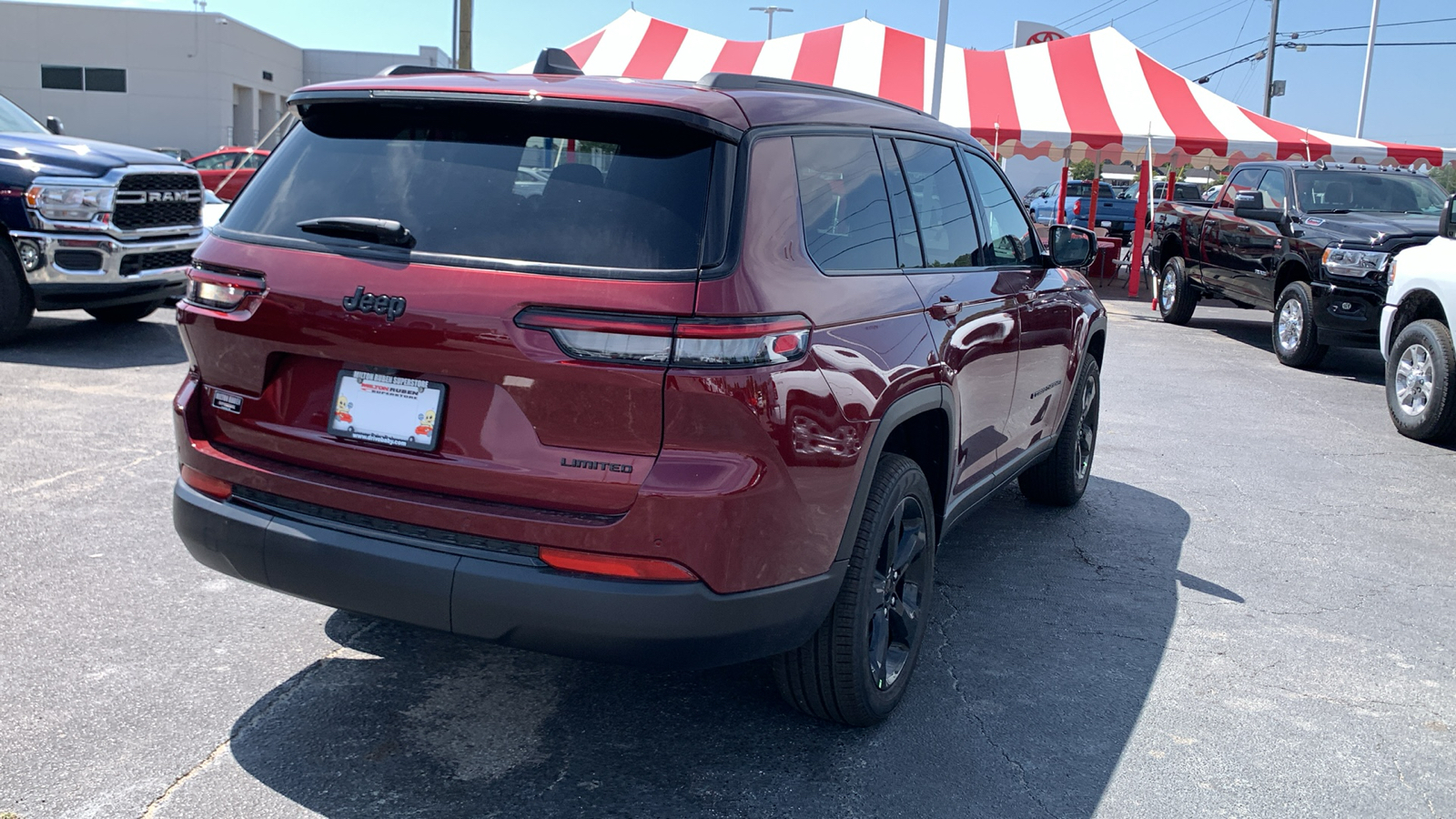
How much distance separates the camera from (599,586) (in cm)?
258

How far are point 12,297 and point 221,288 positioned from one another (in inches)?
258

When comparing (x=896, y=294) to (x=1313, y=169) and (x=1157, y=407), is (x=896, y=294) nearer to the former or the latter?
(x=1157, y=407)

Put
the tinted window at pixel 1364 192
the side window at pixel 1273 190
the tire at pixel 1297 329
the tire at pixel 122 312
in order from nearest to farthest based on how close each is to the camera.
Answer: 1. the tire at pixel 122 312
2. the tire at pixel 1297 329
3. the tinted window at pixel 1364 192
4. the side window at pixel 1273 190

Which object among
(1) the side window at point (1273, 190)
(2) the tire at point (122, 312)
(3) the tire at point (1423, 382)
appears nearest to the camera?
(3) the tire at point (1423, 382)

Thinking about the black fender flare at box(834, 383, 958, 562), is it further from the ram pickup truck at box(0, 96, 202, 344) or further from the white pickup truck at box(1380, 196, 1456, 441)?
the ram pickup truck at box(0, 96, 202, 344)

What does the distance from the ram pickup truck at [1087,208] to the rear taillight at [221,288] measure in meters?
25.9

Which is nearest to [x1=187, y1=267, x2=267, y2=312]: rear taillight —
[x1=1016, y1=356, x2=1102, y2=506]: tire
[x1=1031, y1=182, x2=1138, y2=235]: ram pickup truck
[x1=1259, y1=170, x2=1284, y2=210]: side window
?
[x1=1016, y1=356, x2=1102, y2=506]: tire

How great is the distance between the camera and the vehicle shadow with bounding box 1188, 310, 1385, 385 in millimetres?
11336

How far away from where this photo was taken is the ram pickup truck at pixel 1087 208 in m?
28.6

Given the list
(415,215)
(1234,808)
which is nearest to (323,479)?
(415,215)

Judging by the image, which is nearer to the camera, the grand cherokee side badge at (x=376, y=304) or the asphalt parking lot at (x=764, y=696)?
the grand cherokee side badge at (x=376, y=304)

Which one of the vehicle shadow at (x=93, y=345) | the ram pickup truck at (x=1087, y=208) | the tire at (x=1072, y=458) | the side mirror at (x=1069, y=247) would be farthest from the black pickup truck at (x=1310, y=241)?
the ram pickup truck at (x=1087, y=208)

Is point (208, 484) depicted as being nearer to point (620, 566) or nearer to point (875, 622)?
point (620, 566)

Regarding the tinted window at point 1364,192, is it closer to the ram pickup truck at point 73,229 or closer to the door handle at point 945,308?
the door handle at point 945,308
